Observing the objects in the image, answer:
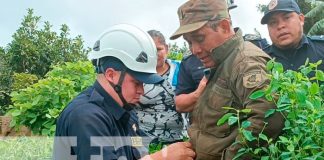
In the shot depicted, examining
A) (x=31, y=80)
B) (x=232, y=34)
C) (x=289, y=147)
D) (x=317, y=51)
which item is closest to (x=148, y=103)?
(x=317, y=51)

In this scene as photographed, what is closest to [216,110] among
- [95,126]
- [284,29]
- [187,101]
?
[95,126]

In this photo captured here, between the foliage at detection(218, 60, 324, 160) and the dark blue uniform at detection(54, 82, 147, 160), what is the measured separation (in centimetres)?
63

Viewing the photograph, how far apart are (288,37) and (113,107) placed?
1849mm

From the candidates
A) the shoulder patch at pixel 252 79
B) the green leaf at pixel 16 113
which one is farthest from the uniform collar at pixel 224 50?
the green leaf at pixel 16 113

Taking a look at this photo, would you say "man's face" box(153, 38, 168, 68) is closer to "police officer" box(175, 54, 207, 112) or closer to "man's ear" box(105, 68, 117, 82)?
"police officer" box(175, 54, 207, 112)

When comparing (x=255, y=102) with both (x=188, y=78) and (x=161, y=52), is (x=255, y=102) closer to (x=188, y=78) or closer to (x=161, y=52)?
(x=188, y=78)

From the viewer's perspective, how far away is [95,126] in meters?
2.49

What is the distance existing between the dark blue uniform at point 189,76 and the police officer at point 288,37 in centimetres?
58

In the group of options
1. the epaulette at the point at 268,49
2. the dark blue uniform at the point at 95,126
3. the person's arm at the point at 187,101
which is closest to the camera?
the dark blue uniform at the point at 95,126

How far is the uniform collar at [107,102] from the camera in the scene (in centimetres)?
268

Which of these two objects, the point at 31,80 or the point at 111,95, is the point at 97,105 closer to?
the point at 111,95

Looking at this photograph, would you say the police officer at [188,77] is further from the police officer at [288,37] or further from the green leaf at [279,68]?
the green leaf at [279,68]

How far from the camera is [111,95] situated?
2.74m

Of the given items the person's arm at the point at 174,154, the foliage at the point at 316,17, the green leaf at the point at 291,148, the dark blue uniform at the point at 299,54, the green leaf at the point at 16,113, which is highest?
the foliage at the point at 316,17
